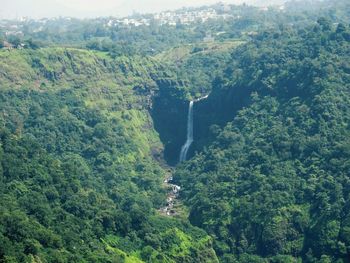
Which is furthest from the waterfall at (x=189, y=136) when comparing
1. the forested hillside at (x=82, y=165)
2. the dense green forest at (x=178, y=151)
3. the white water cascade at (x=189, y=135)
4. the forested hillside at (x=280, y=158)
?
the forested hillside at (x=82, y=165)

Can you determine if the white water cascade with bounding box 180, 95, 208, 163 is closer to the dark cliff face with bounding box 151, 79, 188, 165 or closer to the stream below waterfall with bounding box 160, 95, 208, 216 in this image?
the stream below waterfall with bounding box 160, 95, 208, 216

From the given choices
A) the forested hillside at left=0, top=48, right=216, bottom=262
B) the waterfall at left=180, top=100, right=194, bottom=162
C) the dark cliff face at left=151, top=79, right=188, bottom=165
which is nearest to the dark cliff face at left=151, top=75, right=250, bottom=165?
the dark cliff face at left=151, top=79, right=188, bottom=165

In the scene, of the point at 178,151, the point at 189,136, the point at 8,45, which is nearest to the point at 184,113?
the point at 189,136

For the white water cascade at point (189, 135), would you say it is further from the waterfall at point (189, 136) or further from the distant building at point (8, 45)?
the distant building at point (8, 45)

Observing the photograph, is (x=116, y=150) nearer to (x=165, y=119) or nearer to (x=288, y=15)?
(x=165, y=119)

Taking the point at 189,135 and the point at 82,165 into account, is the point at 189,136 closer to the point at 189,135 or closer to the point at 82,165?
the point at 189,135

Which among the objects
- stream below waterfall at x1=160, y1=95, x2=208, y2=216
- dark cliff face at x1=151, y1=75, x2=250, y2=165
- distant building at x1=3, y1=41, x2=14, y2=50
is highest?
distant building at x1=3, y1=41, x2=14, y2=50
